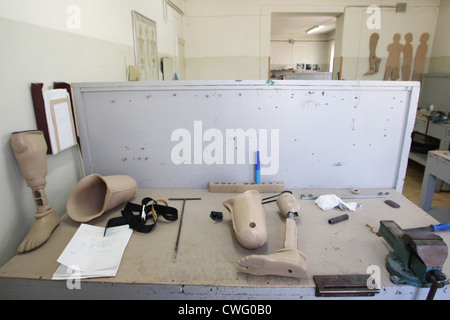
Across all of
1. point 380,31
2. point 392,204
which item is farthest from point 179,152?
point 380,31

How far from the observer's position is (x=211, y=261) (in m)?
0.97

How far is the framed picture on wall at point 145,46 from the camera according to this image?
2.73 meters

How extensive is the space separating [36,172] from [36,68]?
1.70 feet

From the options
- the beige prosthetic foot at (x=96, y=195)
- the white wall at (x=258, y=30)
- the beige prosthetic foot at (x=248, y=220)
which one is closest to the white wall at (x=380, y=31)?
the white wall at (x=258, y=30)

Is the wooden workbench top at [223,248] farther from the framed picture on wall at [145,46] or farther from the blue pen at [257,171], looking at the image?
the framed picture on wall at [145,46]

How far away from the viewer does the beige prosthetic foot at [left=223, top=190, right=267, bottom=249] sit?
39.5 inches

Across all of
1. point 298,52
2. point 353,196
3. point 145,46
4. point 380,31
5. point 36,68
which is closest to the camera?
point 36,68

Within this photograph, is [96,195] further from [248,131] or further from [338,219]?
[338,219]

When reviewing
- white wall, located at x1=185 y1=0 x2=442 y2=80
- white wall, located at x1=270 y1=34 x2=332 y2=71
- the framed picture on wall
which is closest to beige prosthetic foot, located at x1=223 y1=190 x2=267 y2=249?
the framed picture on wall

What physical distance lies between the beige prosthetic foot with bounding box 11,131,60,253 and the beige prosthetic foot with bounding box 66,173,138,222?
9 cm

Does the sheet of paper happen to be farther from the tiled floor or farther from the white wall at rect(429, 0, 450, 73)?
the white wall at rect(429, 0, 450, 73)

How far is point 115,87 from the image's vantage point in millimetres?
1441
